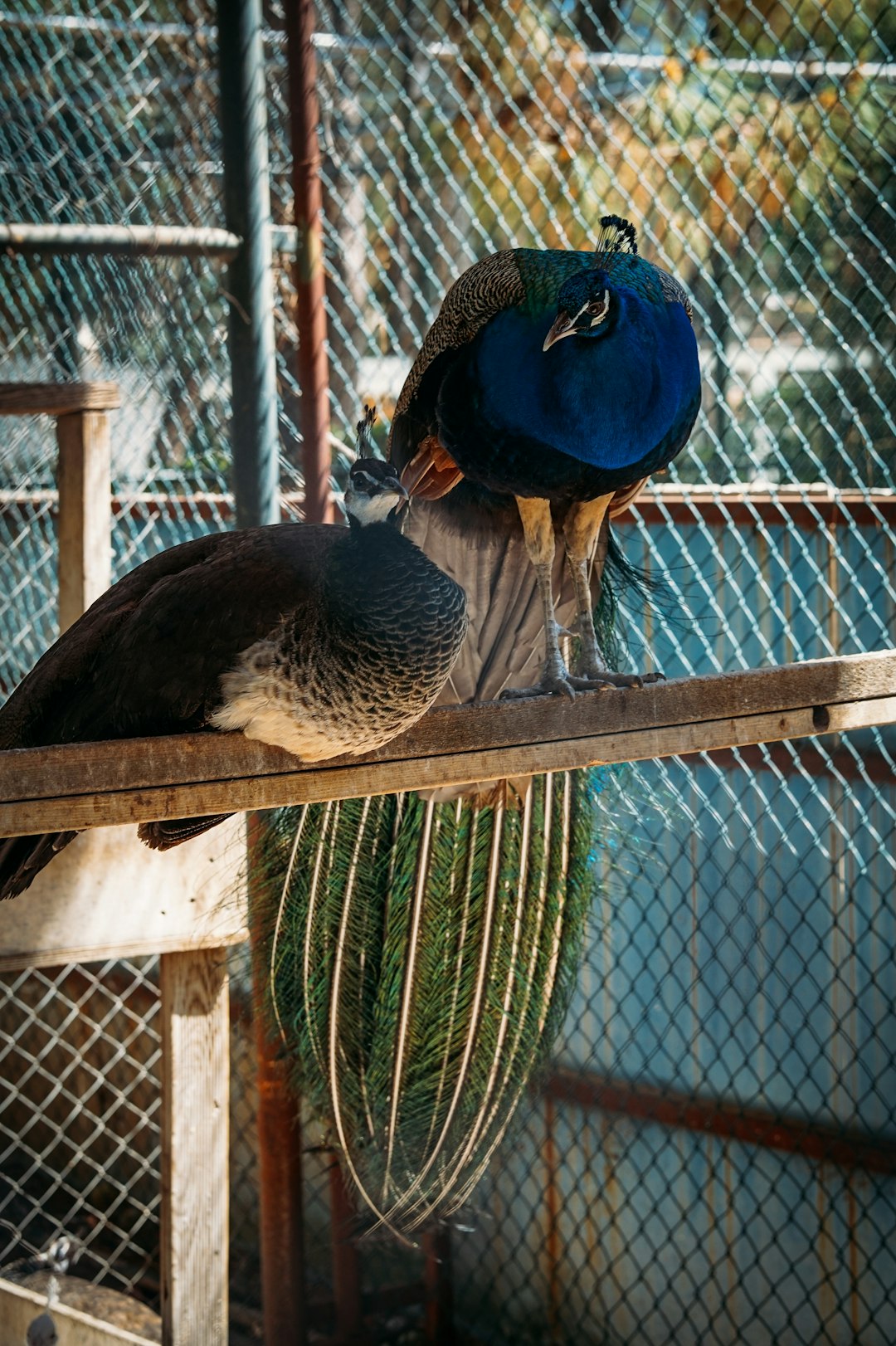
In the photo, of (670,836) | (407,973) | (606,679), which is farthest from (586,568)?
(670,836)

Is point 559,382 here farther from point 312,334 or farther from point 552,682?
point 312,334

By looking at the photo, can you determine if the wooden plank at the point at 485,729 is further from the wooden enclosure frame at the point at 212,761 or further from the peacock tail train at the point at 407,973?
the peacock tail train at the point at 407,973

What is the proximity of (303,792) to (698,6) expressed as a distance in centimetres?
579

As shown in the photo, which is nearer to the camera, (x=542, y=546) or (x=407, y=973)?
(x=542, y=546)

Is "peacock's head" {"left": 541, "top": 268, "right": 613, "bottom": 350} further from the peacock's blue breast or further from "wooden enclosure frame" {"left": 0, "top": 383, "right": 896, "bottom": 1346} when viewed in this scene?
"wooden enclosure frame" {"left": 0, "top": 383, "right": 896, "bottom": 1346}

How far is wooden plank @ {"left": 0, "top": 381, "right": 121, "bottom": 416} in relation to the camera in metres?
2.09

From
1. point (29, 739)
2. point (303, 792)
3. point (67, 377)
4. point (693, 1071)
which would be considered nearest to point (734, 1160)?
point (693, 1071)

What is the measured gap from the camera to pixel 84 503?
216 cm

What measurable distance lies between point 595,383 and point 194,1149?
1410 mm

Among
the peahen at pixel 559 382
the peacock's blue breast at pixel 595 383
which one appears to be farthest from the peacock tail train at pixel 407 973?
the peacock's blue breast at pixel 595 383

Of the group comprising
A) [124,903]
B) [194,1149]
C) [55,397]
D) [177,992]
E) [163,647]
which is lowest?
[194,1149]

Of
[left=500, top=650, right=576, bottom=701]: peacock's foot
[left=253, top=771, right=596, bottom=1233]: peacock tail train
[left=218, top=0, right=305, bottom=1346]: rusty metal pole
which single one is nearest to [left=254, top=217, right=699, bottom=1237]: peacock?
[left=253, top=771, right=596, bottom=1233]: peacock tail train

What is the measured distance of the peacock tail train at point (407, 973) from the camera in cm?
227

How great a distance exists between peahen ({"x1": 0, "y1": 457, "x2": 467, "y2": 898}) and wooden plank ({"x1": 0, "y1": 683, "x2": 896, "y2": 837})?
47 millimetres
